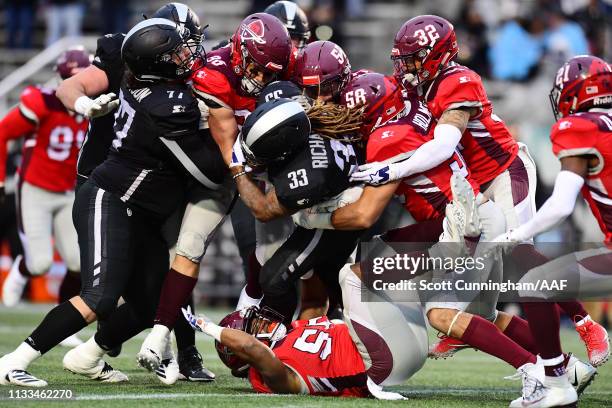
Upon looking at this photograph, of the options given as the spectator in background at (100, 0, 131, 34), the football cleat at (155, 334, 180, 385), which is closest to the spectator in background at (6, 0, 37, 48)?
the spectator in background at (100, 0, 131, 34)

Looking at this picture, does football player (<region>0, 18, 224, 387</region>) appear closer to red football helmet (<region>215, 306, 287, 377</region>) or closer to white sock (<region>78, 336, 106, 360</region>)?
white sock (<region>78, 336, 106, 360</region>)

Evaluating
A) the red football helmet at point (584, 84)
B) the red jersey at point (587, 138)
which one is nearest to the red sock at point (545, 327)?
the red jersey at point (587, 138)

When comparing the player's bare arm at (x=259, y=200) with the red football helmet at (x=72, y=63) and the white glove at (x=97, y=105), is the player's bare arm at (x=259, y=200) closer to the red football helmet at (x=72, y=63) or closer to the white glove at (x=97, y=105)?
the white glove at (x=97, y=105)

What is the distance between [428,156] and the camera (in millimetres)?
5125

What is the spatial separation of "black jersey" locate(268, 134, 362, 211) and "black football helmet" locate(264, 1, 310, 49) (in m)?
1.60

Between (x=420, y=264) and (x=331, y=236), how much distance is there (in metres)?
0.47

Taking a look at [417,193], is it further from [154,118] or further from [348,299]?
[154,118]

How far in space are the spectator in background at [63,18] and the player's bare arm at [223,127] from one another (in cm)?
774

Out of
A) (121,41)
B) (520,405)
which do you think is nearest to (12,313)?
(121,41)

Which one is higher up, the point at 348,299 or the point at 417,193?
the point at 417,193

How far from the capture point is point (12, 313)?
10297 millimetres

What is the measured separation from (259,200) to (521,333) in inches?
60.2

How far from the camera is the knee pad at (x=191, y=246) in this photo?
18.5 feet

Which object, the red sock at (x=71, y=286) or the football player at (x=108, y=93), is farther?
the red sock at (x=71, y=286)
